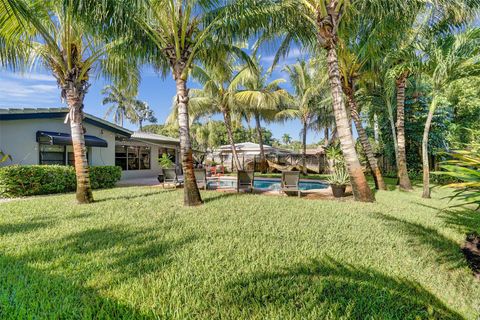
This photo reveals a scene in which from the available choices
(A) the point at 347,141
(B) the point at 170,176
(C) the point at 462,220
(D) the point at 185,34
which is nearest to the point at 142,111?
(B) the point at 170,176

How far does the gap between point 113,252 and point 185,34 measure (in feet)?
24.5

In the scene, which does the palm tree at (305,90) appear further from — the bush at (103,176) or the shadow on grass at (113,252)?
the shadow on grass at (113,252)

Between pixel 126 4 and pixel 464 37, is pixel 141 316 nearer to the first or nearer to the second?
pixel 126 4

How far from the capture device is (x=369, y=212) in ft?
24.2

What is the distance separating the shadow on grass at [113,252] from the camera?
363 centimetres

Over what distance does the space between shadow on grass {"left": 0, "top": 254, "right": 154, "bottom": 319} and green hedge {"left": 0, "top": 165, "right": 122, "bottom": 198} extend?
962 cm

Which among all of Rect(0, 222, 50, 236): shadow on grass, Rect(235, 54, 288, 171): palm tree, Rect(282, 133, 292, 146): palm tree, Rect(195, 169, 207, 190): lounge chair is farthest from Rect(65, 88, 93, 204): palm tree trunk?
Rect(282, 133, 292, 146): palm tree

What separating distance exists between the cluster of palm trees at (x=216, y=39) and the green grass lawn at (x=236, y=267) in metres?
3.13

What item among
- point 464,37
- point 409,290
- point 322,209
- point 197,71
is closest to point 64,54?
point 197,71

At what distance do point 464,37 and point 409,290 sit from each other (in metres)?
10.4

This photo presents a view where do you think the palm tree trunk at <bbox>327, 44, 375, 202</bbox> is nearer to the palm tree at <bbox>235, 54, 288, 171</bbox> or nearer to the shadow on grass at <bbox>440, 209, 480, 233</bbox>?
the shadow on grass at <bbox>440, 209, 480, 233</bbox>

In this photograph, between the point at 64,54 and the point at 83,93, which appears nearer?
the point at 64,54

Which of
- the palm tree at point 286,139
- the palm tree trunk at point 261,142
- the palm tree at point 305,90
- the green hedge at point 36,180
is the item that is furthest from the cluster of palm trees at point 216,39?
the palm tree at point 286,139

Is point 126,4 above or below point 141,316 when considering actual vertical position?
above
